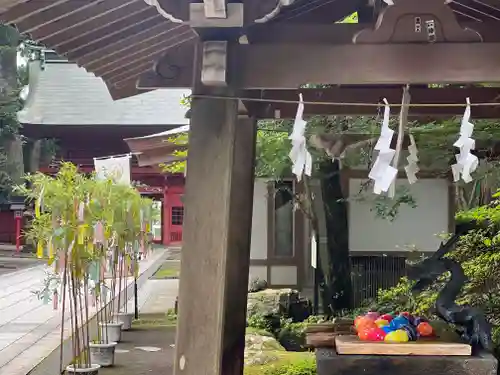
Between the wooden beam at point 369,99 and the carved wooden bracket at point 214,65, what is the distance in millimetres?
1613

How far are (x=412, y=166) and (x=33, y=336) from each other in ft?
24.9

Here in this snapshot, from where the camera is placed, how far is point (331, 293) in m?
9.55

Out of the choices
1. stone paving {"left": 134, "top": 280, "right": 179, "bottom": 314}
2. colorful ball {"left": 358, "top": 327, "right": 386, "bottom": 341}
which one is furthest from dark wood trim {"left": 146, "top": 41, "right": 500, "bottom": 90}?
stone paving {"left": 134, "top": 280, "right": 179, "bottom": 314}

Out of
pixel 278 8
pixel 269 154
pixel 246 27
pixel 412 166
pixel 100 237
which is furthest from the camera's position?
pixel 269 154

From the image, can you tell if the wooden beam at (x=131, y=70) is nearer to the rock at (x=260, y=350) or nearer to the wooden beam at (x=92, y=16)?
the wooden beam at (x=92, y=16)

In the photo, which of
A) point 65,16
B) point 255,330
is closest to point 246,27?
point 65,16

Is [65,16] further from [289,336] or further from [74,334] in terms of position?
[289,336]

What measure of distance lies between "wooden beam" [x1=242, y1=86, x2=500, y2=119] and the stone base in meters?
1.82

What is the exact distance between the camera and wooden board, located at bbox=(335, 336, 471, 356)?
4.43m

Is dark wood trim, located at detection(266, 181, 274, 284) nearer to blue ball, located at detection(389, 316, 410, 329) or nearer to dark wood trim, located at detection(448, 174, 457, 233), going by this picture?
dark wood trim, located at detection(448, 174, 457, 233)

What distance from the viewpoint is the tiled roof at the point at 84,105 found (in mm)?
26266

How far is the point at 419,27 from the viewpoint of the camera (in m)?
3.48

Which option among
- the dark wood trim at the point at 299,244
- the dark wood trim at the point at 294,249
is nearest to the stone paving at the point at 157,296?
the dark wood trim at the point at 294,249

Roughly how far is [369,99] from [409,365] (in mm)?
2025
